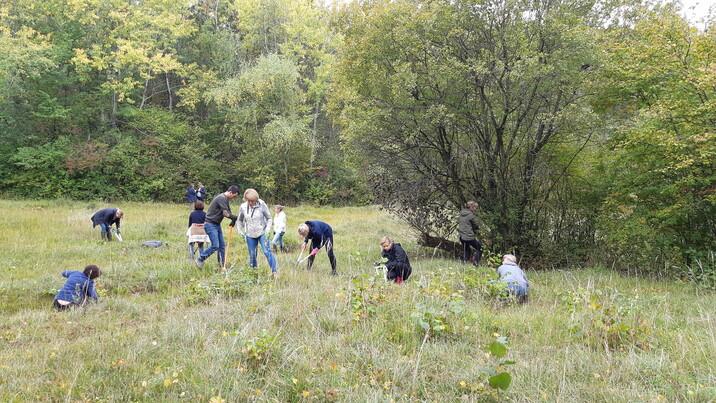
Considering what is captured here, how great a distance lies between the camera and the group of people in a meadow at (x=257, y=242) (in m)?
6.74

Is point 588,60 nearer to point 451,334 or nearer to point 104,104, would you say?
point 451,334

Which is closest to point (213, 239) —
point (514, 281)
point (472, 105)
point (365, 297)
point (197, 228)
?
point (197, 228)

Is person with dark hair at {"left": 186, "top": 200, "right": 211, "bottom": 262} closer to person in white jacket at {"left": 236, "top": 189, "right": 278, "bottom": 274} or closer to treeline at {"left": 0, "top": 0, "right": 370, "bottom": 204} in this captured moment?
person in white jacket at {"left": 236, "top": 189, "right": 278, "bottom": 274}

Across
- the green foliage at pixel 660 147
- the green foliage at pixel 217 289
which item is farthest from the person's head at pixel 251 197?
the green foliage at pixel 660 147

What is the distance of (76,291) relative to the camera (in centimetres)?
666

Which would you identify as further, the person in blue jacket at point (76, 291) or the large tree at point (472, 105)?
the large tree at point (472, 105)

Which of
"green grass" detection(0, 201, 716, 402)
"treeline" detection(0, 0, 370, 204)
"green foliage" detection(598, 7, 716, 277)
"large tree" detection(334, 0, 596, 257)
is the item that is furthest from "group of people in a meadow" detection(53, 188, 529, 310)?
"treeline" detection(0, 0, 370, 204)

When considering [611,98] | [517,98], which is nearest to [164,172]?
[517,98]

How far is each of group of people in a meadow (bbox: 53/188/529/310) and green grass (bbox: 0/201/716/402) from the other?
440mm

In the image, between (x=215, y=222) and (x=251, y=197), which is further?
(x=215, y=222)

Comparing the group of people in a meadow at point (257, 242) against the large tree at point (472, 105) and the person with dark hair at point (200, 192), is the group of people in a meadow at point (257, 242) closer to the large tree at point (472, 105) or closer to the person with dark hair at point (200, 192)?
the large tree at point (472, 105)

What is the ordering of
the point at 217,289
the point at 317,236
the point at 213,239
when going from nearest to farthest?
the point at 217,289 → the point at 317,236 → the point at 213,239

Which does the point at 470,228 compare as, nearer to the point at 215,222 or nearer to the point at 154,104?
the point at 215,222

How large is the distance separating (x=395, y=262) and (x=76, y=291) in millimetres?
4959
